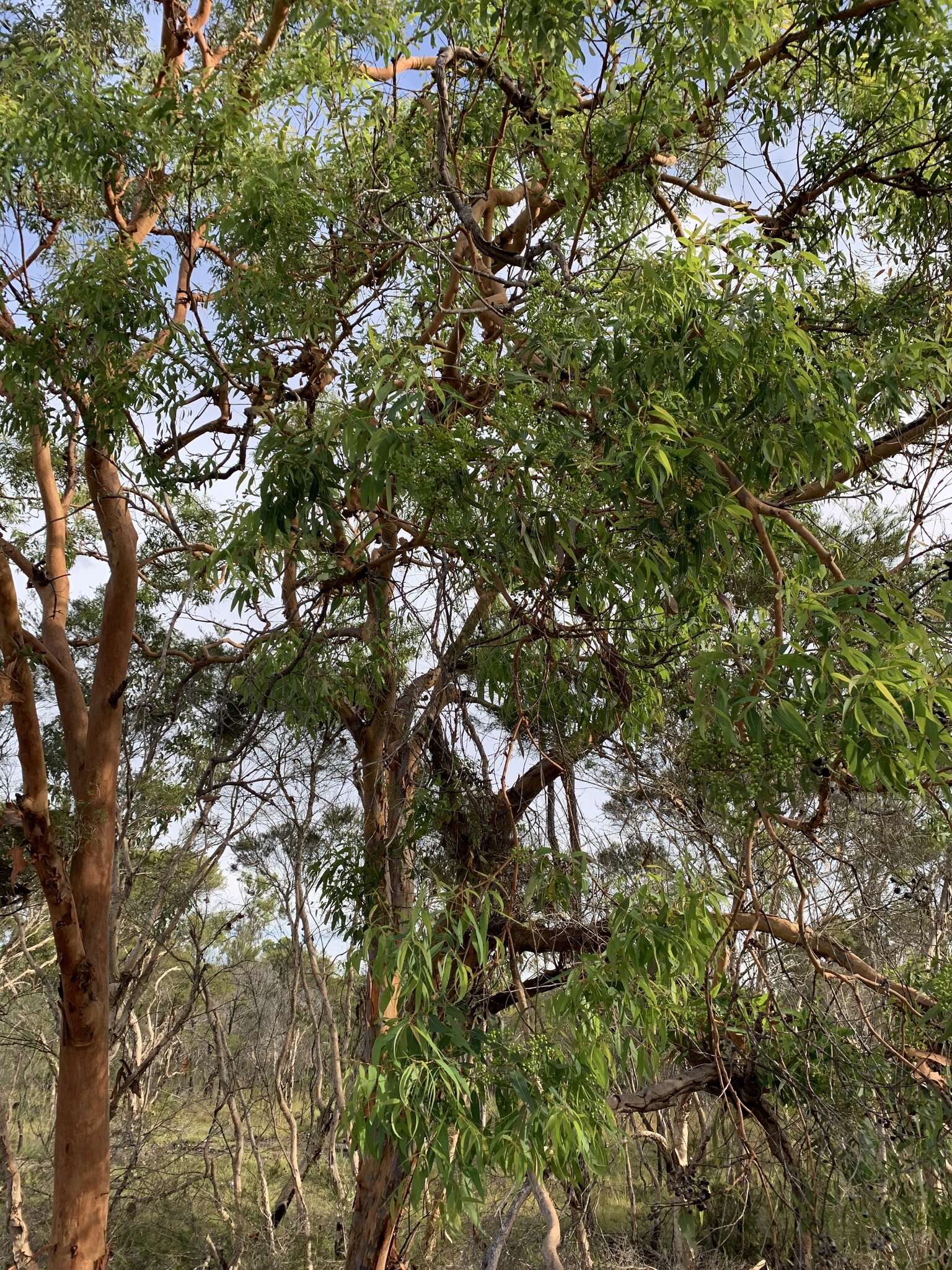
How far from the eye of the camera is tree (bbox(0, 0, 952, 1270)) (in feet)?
6.57

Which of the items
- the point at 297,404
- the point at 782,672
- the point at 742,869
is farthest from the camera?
the point at 297,404

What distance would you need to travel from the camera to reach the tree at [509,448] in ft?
6.57

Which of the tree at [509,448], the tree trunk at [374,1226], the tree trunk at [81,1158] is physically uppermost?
the tree at [509,448]

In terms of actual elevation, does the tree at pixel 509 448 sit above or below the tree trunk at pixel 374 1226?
above

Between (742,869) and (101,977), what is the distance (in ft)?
9.56

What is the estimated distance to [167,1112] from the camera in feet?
34.4

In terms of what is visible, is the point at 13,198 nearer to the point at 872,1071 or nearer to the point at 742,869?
the point at 742,869

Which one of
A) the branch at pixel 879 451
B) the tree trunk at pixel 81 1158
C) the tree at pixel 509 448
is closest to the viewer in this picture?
the tree at pixel 509 448

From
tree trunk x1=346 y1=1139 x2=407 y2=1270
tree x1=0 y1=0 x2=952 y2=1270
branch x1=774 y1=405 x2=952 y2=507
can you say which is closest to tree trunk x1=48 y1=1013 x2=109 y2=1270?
tree x1=0 y1=0 x2=952 y2=1270

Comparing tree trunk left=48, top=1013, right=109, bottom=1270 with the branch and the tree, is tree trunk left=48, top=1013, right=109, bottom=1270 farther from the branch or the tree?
the branch

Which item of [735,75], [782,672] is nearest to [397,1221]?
[782,672]

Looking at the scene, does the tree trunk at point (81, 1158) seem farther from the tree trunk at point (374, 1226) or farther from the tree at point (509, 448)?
the tree trunk at point (374, 1226)

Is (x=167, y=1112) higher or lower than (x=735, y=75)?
lower

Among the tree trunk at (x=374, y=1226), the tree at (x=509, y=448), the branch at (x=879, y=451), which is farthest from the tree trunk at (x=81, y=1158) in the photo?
the branch at (x=879, y=451)
